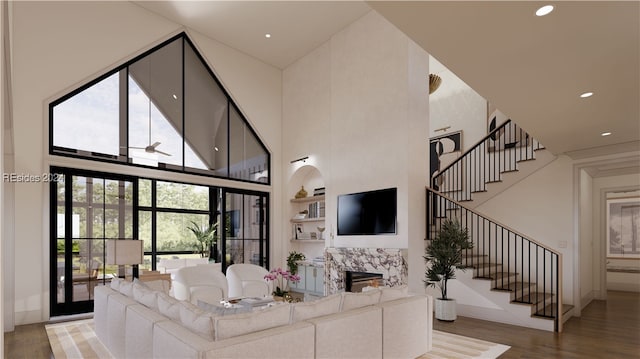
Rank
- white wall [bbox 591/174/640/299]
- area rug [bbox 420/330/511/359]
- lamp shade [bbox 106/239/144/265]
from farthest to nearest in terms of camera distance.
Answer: white wall [bbox 591/174/640/299]
lamp shade [bbox 106/239/144/265]
area rug [bbox 420/330/511/359]

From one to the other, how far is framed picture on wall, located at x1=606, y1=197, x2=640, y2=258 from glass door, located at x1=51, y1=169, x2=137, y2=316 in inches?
449

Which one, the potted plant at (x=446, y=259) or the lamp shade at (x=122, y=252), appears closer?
the lamp shade at (x=122, y=252)

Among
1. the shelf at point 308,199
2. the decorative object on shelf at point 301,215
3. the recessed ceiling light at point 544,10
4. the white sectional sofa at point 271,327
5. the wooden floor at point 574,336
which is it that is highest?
the recessed ceiling light at point 544,10

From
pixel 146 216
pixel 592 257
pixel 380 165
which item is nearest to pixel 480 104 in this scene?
pixel 380 165

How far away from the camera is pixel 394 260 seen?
6402mm

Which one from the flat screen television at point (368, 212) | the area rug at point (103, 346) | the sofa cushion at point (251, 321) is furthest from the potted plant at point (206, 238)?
the sofa cushion at point (251, 321)

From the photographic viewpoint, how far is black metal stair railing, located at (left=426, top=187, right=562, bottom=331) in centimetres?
581

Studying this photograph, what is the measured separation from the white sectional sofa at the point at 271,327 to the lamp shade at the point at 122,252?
2.75 ft

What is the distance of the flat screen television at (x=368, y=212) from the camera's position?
668 centimetres

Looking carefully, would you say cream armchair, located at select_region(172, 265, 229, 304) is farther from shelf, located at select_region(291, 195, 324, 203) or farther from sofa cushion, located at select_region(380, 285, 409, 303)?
shelf, located at select_region(291, 195, 324, 203)

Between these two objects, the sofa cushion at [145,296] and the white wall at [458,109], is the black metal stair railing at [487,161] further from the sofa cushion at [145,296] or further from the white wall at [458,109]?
the sofa cushion at [145,296]

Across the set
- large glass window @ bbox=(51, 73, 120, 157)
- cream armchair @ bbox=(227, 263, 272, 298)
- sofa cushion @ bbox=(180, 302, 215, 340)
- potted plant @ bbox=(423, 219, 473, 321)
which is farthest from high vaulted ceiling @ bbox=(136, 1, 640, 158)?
large glass window @ bbox=(51, 73, 120, 157)

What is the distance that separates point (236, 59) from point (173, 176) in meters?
3.21

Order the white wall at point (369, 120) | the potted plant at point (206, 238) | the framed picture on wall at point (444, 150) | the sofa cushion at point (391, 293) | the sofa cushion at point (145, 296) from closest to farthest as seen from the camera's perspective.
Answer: the sofa cushion at point (145, 296), the sofa cushion at point (391, 293), the white wall at point (369, 120), the potted plant at point (206, 238), the framed picture on wall at point (444, 150)
